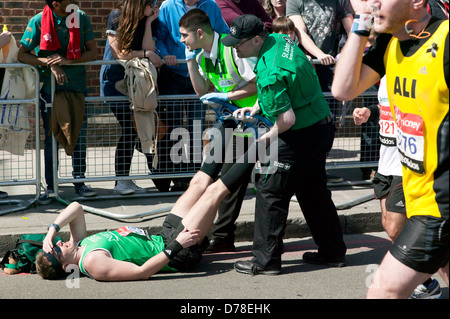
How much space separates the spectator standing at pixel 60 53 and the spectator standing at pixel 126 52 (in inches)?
10.7

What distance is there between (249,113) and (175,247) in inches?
49.2

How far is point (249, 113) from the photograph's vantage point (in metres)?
5.67

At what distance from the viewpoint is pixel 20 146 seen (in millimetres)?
6816

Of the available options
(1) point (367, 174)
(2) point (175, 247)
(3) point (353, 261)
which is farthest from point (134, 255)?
(1) point (367, 174)

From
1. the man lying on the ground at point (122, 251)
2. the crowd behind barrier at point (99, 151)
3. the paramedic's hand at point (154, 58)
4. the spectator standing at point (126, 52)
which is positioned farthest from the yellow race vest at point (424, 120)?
the spectator standing at point (126, 52)

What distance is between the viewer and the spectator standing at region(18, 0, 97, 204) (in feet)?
21.9

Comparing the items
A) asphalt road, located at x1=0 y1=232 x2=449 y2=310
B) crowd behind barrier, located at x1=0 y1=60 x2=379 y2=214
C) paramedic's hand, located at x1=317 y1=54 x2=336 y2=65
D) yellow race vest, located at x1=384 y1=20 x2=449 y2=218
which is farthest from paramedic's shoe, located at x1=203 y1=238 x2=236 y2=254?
yellow race vest, located at x1=384 y1=20 x2=449 y2=218

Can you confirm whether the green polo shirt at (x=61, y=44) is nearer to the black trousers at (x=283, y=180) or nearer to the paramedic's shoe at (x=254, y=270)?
the black trousers at (x=283, y=180)

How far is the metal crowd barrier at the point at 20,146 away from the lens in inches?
263

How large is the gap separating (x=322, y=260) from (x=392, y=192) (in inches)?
39.8

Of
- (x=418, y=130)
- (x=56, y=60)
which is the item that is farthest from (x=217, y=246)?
(x=418, y=130)

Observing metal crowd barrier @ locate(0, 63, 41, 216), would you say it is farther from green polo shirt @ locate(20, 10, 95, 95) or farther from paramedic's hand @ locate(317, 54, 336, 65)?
paramedic's hand @ locate(317, 54, 336, 65)

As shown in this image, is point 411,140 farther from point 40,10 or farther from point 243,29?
point 40,10

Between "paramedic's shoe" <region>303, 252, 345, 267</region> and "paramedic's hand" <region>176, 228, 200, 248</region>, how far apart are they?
1.03 meters
